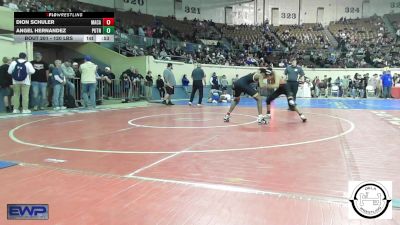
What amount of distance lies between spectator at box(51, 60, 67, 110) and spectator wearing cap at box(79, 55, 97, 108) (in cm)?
68

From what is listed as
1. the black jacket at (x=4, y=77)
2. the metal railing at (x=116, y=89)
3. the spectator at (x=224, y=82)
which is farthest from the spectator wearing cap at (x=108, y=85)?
the spectator at (x=224, y=82)

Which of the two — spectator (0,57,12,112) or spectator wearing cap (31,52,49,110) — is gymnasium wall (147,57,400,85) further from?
spectator (0,57,12,112)

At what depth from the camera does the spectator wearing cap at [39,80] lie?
12406 millimetres

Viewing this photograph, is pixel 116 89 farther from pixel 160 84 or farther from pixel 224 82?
pixel 224 82

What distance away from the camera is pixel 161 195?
3.62 meters

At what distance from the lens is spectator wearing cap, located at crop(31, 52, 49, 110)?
1241cm

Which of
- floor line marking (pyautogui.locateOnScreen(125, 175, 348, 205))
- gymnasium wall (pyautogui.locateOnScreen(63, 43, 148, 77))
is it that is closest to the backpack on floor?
gymnasium wall (pyautogui.locateOnScreen(63, 43, 148, 77))

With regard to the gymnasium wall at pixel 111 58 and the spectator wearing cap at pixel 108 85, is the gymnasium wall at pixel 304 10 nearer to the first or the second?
the gymnasium wall at pixel 111 58

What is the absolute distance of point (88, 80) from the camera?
1358 centimetres

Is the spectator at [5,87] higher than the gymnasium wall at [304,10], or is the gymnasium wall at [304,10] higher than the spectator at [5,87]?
the gymnasium wall at [304,10]

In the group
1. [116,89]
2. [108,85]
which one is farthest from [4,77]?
[116,89]

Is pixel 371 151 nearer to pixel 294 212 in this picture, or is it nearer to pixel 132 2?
pixel 294 212

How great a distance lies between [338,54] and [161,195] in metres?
32.5

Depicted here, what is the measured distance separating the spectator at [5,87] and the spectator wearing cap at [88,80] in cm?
235
